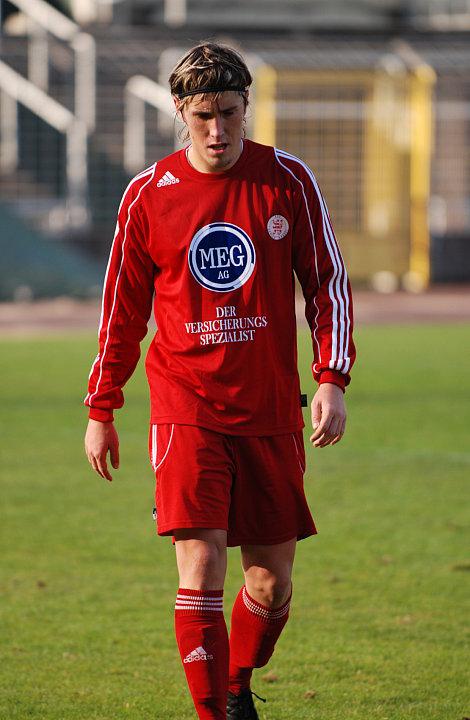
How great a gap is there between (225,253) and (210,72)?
0.51 metres

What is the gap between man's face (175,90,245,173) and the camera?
13.9 feet

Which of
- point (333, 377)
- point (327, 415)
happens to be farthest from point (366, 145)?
point (327, 415)

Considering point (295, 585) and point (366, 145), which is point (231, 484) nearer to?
point (295, 585)

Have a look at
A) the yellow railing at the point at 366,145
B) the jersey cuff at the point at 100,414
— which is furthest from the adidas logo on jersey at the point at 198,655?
the yellow railing at the point at 366,145

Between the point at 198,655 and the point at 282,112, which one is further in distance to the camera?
the point at 282,112

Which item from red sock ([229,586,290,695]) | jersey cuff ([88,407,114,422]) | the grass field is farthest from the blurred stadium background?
jersey cuff ([88,407,114,422])

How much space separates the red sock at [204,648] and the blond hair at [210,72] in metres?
1.43

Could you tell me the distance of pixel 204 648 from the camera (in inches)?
167

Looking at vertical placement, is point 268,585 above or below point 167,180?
below

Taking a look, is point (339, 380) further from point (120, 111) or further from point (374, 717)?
point (120, 111)

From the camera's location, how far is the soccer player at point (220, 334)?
427cm

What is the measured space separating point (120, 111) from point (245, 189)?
1340 inches

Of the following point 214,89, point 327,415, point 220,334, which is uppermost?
point 214,89

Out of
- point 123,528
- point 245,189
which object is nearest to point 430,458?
point 123,528
